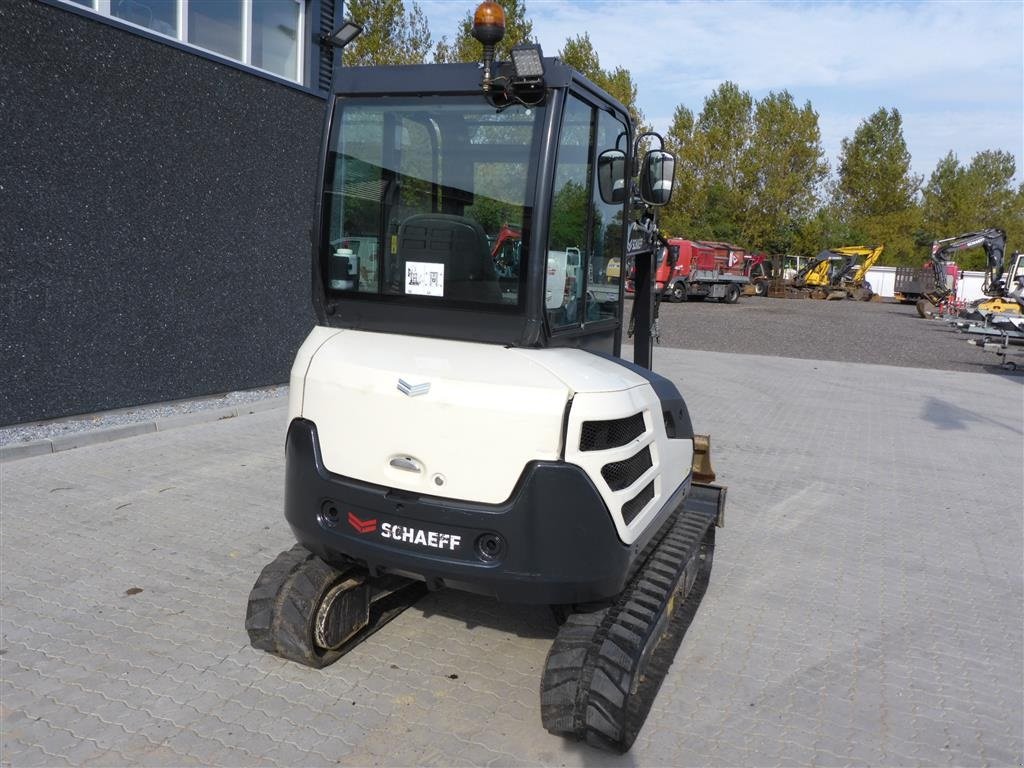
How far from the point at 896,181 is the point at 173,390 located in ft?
176

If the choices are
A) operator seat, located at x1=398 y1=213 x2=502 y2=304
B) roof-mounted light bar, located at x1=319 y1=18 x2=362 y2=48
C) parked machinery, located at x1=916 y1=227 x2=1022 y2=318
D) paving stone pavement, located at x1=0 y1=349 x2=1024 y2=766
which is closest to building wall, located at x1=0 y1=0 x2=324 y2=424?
roof-mounted light bar, located at x1=319 y1=18 x2=362 y2=48

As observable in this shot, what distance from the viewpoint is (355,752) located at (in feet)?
11.0

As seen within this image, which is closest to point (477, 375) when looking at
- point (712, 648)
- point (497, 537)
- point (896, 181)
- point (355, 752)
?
point (497, 537)

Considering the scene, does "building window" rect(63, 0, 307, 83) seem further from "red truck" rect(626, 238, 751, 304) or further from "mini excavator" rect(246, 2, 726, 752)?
"red truck" rect(626, 238, 751, 304)

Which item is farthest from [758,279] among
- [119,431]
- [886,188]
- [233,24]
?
[119,431]

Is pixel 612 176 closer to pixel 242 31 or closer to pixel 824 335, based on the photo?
pixel 242 31

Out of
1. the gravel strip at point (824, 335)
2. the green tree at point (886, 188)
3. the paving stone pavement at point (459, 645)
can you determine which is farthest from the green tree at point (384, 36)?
the green tree at point (886, 188)

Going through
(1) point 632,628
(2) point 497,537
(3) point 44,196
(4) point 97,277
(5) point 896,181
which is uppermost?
(5) point 896,181

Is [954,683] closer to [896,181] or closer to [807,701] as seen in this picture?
[807,701]

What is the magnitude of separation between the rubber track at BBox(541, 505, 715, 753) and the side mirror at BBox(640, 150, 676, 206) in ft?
5.70

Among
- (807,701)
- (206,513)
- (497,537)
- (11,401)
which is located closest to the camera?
(497,537)

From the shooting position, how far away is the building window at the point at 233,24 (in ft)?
28.7

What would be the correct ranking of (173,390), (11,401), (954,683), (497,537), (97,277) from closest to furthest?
(497,537) → (954,683) → (11,401) → (97,277) → (173,390)

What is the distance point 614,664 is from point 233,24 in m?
9.01
